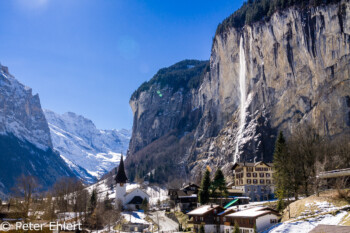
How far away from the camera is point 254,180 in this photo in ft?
292

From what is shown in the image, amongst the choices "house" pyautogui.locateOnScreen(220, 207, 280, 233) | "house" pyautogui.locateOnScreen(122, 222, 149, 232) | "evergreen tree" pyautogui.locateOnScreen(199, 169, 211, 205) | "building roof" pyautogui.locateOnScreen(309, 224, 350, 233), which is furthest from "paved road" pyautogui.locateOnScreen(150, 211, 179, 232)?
"building roof" pyautogui.locateOnScreen(309, 224, 350, 233)

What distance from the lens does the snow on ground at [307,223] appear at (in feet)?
132

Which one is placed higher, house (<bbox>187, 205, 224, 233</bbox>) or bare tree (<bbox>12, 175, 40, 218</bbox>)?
bare tree (<bbox>12, 175, 40, 218</bbox>)

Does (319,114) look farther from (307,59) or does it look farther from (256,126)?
(256,126)

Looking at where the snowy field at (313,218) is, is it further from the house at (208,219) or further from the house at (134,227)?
the house at (134,227)

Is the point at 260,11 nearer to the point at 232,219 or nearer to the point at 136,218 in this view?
the point at 136,218

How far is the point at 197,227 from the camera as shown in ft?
196

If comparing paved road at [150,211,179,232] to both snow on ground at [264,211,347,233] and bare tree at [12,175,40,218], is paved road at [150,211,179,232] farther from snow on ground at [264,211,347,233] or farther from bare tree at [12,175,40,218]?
bare tree at [12,175,40,218]

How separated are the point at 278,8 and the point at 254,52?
1815 cm

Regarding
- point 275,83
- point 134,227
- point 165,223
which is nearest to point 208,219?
point 165,223

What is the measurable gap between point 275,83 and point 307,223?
79.7 metres

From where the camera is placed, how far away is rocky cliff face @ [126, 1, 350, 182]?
9250 cm

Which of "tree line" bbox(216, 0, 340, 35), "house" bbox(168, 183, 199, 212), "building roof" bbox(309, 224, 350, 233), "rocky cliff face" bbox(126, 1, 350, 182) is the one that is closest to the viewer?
"building roof" bbox(309, 224, 350, 233)

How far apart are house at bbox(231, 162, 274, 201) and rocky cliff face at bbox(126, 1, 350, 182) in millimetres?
20429
